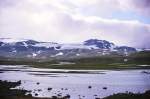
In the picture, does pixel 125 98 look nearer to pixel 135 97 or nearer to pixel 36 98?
pixel 135 97

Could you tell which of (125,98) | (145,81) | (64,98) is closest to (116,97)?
(125,98)

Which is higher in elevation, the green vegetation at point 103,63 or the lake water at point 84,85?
the green vegetation at point 103,63

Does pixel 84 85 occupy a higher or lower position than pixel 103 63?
lower

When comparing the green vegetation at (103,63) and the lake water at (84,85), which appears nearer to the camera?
the lake water at (84,85)

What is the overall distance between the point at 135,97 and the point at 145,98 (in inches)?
34.7

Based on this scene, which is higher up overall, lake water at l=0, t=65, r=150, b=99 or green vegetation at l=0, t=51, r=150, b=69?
green vegetation at l=0, t=51, r=150, b=69

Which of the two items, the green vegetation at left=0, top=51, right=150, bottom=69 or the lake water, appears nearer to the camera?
the lake water

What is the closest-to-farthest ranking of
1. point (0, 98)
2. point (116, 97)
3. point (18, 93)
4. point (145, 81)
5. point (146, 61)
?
point (0, 98), point (116, 97), point (18, 93), point (145, 81), point (146, 61)

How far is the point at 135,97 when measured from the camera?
20.0m

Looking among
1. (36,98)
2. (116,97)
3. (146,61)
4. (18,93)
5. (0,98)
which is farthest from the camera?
(146,61)

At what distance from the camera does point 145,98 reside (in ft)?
63.1

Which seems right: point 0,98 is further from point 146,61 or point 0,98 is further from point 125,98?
point 146,61

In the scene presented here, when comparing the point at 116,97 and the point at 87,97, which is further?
the point at 87,97

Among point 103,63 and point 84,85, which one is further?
point 103,63
